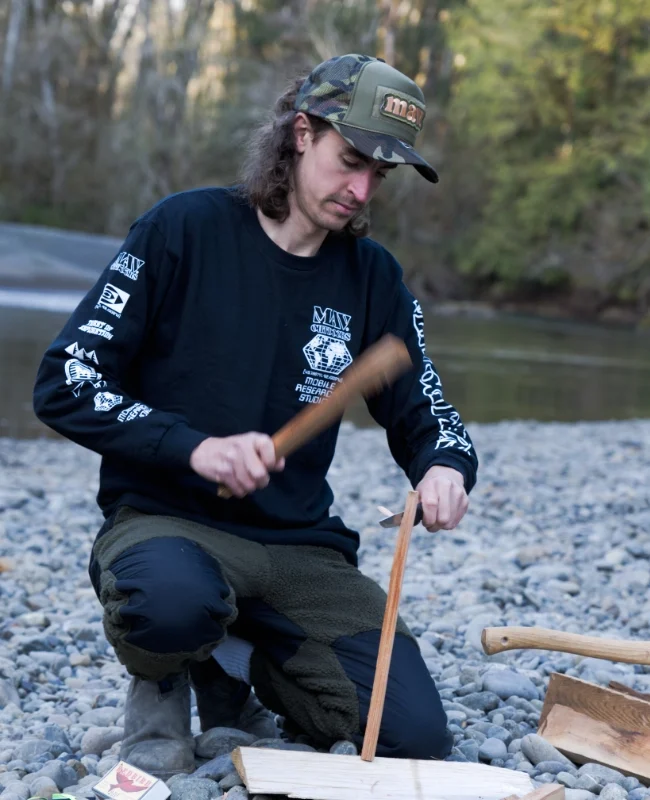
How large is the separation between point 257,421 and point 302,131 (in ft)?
2.49

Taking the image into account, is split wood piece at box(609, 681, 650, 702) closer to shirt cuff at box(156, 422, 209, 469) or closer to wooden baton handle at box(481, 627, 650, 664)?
wooden baton handle at box(481, 627, 650, 664)

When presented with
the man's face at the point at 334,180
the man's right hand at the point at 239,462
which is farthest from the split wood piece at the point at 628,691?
the man's face at the point at 334,180

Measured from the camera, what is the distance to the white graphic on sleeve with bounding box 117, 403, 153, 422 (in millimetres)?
2574

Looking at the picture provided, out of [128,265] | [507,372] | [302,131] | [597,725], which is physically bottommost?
[507,372]

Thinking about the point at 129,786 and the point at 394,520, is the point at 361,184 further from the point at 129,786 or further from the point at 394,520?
the point at 129,786

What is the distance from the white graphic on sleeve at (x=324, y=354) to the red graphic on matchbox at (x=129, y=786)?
3.20 feet

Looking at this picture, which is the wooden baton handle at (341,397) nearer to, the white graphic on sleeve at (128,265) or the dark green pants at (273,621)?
the dark green pants at (273,621)

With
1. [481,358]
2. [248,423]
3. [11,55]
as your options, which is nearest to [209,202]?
[248,423]

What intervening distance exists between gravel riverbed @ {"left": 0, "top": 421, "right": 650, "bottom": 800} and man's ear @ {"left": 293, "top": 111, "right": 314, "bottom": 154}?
150cm

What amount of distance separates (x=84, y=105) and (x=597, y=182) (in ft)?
57.7

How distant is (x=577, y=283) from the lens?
105 ft

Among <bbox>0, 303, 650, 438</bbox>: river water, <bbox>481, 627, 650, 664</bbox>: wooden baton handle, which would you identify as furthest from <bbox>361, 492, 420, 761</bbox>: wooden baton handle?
<bbox>0, 303, 650, 438</bbox>: river water

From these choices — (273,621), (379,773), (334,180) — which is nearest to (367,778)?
(379,773)

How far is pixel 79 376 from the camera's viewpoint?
262cm
